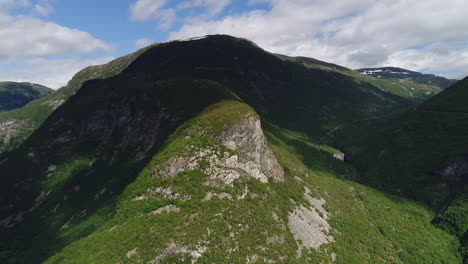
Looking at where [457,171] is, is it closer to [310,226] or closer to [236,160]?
[310,226]

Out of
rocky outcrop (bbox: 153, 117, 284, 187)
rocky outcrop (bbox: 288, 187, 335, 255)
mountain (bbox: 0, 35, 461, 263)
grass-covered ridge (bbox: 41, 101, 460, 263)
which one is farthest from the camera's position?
rocky outcrop (bbox: 153, 117, 284, 187)

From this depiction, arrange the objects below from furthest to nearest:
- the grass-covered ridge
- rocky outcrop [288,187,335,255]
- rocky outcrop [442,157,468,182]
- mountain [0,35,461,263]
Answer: rocky outcrop [442,157,468,182], rocky outcrop [288,187,335,255], mountain [0,35,461,263], the grass-covered ridge

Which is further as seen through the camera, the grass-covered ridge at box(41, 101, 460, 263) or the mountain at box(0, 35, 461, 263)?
the mountain at box(0, 35, 461, 263)

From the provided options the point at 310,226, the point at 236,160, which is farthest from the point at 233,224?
the point at 310,226

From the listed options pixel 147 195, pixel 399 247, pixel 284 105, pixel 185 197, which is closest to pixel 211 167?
pixel 185 197

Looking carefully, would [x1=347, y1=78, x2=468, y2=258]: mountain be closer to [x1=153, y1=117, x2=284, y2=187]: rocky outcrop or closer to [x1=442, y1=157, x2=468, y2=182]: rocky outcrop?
[x1=442, y1=157, x2=468, y2=182]: rocky outcrop

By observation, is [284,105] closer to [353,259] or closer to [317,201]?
[317,201]

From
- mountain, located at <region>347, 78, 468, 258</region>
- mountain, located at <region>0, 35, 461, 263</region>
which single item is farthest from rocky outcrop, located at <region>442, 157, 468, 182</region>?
mountain, located at <region>0, 35, 461, 263</region>
